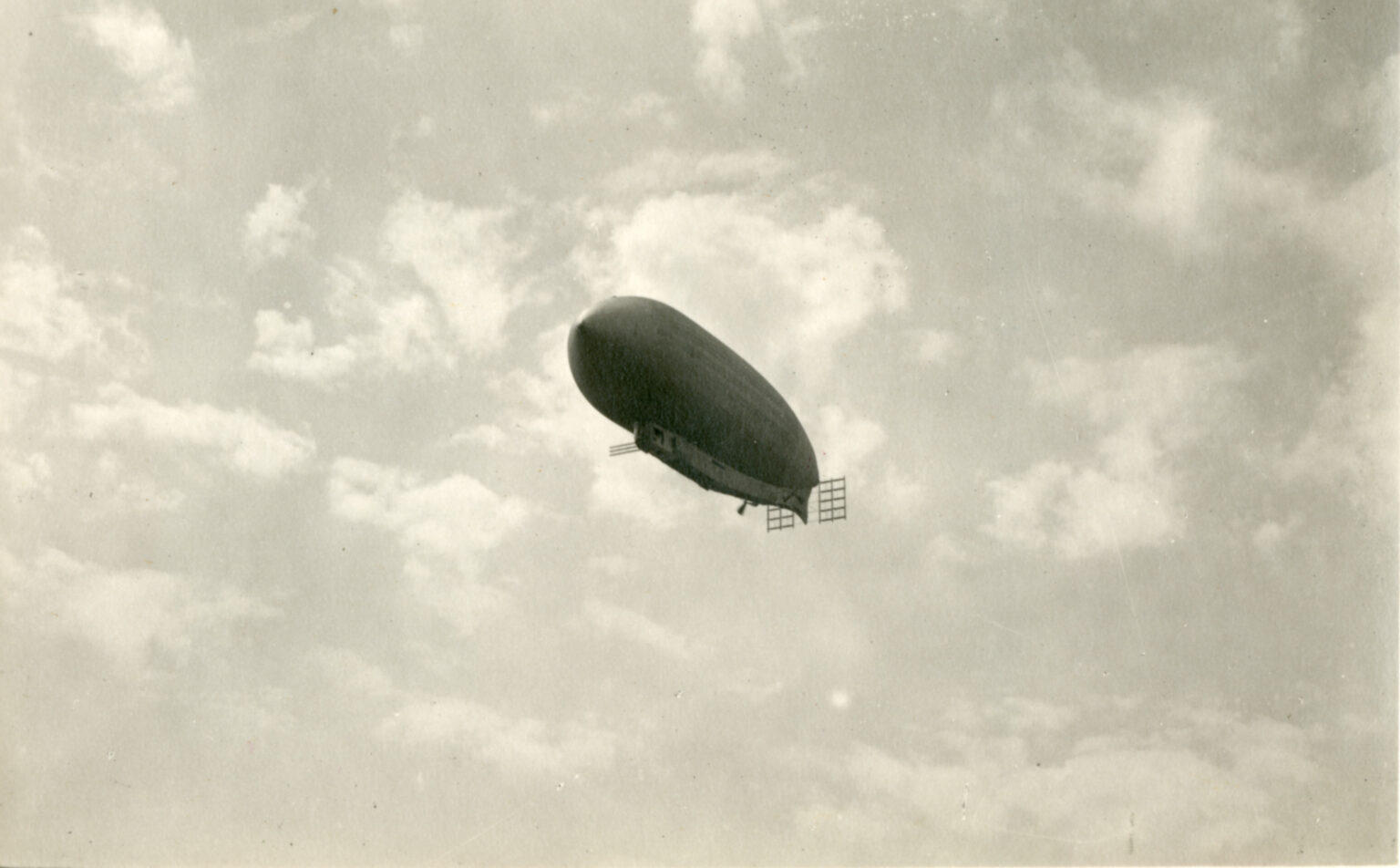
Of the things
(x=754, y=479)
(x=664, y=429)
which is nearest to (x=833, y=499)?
(x=754, y=479)

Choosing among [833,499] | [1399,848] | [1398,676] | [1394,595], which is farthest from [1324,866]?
[833,499]

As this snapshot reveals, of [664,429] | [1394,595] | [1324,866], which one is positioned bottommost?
[1324,866]

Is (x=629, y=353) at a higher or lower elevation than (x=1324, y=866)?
higher

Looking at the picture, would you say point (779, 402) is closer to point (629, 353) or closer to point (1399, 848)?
point (629, 353)

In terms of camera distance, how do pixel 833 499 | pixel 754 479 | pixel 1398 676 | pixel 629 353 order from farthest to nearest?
pixel 833 499, pixel 754 479, pixel 629 353, pixel 1398 676

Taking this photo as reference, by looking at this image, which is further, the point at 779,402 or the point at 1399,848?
the point at 779,402

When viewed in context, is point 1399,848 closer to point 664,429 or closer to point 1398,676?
point 1398,676

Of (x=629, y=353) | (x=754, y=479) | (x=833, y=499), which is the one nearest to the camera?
(x=629, y=353)
